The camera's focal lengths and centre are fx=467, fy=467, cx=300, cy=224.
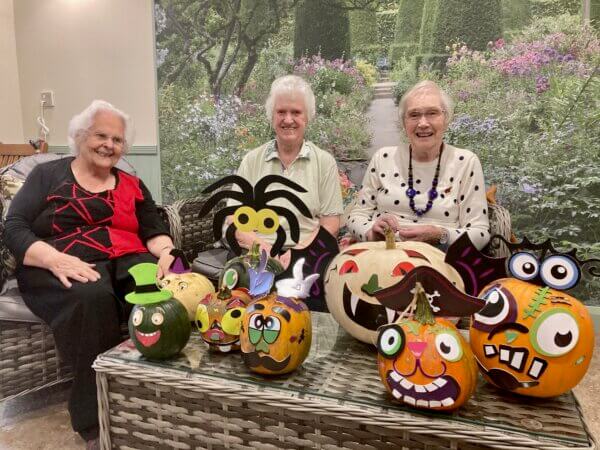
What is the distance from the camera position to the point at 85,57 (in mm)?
3273

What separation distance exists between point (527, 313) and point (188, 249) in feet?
5.56

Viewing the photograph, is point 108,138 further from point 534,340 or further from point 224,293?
point 534,340

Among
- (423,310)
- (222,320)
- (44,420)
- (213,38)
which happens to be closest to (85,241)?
(44,420)

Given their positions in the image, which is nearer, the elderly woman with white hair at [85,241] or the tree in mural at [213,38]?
the elderly woman with white hair at [85,241]

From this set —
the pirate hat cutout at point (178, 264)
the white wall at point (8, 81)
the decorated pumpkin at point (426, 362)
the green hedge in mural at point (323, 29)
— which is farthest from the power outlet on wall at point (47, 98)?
the decorated pumpkin at point (426, 362)

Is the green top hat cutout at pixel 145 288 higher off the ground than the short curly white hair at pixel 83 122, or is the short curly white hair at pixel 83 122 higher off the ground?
the short curly white hair at pixel 83 122

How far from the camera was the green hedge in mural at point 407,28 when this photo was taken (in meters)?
2.63

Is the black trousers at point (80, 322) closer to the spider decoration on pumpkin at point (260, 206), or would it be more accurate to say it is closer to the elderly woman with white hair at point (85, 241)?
the elderly woman with white hair at point (85, 241)

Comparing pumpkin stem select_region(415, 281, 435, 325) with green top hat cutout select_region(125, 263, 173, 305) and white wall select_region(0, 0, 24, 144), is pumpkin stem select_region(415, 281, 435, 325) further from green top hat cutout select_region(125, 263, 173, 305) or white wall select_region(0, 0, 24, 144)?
white wall select_region(0, 0, 24, 144)

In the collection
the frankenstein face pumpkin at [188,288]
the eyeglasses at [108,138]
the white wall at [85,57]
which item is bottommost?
the frankenstein face pumpkin at [188,288]

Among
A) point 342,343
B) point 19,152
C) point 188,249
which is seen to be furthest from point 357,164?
point 19,152

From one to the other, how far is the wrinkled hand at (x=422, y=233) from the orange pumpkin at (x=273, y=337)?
2.45 feet

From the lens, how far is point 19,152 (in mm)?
3072

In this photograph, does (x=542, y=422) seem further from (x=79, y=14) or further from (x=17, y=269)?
(x=79, y=14)
